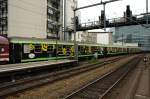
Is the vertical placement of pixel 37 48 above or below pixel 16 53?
above

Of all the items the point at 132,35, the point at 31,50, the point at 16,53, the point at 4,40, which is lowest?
the point at 16,53

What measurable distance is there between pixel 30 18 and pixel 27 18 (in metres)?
1.37

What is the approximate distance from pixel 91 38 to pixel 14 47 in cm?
11069

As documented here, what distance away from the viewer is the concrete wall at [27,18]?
5016cm

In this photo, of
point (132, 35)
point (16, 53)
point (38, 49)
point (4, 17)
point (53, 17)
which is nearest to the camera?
point (16, 53)

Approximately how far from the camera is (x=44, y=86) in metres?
15.3

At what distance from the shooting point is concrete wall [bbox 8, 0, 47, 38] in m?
50.2

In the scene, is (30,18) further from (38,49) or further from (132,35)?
(132,35)

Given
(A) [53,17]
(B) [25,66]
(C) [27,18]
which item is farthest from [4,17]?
(B) [25,66]

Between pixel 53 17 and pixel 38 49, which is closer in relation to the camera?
pixel 38 49

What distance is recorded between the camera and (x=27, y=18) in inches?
2148

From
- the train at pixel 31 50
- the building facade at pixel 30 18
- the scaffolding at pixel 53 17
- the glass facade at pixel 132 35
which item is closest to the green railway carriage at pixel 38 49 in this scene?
the train at pixel 31 50

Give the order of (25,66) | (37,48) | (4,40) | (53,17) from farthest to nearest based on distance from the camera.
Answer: (53,17) < (37,48) < (4,40) < (25,66)

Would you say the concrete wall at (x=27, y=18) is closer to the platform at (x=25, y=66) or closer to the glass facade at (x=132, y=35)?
the platform at (x=25, y=66)
